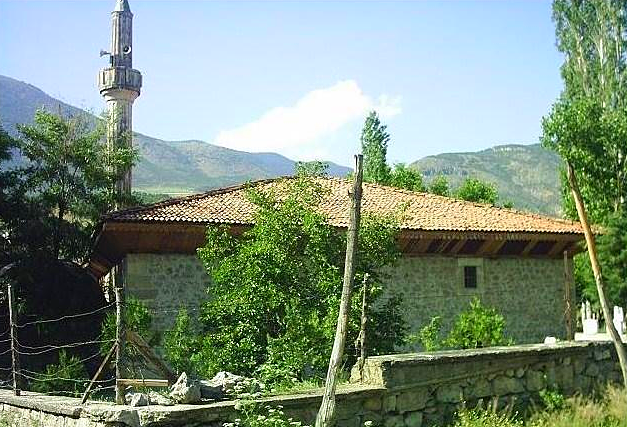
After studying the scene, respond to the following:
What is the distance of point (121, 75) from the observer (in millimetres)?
30734

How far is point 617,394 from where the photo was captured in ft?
32.8

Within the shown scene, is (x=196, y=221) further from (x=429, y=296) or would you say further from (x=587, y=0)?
(x=587, y=0)

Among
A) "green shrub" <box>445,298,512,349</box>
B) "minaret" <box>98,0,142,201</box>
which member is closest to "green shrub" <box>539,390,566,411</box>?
"green shrub" <box>445,298,512,349</box>

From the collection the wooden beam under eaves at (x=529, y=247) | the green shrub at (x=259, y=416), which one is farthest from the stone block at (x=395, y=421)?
the wooden beam under eaves at (x=529, y=247)

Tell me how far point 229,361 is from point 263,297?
3.28ft

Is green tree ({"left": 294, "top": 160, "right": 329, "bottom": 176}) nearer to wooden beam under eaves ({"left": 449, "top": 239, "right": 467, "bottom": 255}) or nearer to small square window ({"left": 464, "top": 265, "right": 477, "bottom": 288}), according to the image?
wooden beam under eaves ({"left": 449, "top": 239, "right": 467, "bottom": 255})

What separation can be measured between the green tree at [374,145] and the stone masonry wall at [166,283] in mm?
24700

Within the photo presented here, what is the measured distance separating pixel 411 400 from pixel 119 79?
2511 cm

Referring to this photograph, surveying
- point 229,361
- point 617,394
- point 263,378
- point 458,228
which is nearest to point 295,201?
point 229,361

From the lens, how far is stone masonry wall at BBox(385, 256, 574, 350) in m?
18.1

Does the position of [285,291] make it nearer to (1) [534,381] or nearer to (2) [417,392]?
(2) [417,392]

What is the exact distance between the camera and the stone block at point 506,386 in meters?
9.10

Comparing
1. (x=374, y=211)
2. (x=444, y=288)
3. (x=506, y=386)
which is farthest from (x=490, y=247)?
(x=506, y=386)

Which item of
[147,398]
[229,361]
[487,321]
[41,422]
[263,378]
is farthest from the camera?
[487,321]
